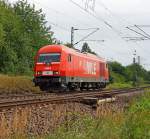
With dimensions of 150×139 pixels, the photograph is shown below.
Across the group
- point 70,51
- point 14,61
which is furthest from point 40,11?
point 70,51

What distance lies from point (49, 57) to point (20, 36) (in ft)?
78.1

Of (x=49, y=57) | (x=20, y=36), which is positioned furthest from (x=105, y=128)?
(x=20, y=36)

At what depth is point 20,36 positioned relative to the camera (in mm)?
55719

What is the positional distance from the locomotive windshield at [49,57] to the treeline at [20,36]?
18.1 m

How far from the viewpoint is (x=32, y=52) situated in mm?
57344

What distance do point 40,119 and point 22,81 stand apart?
24241mm

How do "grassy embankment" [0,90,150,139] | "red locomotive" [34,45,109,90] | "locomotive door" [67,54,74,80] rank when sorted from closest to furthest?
"grassy embankment" [0,90,150,139], "red locomotive" [34,45,109,90], "locomotive door" [67,54,74,80]

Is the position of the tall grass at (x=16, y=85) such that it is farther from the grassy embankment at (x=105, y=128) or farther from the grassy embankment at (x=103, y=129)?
the grassy embankment at (x=103, y=129)

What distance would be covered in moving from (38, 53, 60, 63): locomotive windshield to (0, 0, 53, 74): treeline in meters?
18.1

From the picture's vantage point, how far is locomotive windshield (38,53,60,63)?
32.0m

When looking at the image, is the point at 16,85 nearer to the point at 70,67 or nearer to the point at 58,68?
the point at 70,67

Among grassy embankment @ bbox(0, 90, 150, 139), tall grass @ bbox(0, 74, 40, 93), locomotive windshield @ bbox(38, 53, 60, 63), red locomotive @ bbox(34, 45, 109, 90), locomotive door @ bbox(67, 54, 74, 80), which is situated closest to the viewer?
grassy embankment @ bbox(0, 90, 150, 139)

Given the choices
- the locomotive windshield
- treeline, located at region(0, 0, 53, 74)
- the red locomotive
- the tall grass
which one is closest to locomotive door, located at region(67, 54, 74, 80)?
the red locomotive

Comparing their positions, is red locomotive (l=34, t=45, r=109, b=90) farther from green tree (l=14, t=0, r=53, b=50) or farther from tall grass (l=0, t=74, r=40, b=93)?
green tree (l=14, t=0, r=53, b=50)
